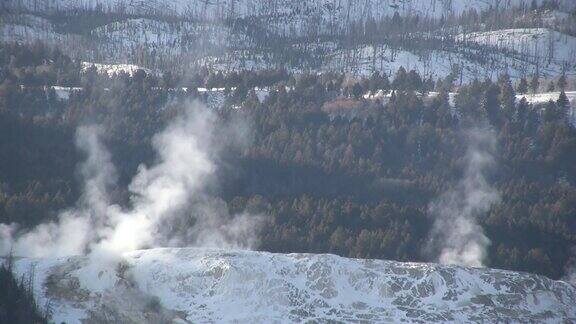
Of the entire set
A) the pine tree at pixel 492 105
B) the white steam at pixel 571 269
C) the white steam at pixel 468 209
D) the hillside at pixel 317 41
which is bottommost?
the white steam at pixel 571 269

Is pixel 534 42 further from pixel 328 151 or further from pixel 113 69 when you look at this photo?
pixel 328 151

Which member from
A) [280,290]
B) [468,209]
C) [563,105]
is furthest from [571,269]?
[563,105]

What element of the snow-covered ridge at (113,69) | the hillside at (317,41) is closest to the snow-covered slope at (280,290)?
the snow-covered ridge at (113,69)

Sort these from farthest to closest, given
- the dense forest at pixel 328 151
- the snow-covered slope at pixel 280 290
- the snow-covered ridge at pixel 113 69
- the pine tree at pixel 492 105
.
Answer: the snow-covered ridge at pixel 113 69 → the pine tree at pixel 492 105 → the dense forest at pixel 328 151 → the snow-covered slope at pixel 280 290

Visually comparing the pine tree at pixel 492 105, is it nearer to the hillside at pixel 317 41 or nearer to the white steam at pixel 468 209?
the white steam at pixel 468 209

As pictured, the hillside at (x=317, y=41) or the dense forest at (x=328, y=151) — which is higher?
the hillside at (x=317, y=41)

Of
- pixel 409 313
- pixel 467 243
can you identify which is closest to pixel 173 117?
pixel 467 243

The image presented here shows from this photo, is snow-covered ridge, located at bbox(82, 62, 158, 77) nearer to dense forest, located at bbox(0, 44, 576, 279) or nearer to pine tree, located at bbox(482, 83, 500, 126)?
dense forest, located at bbox(0, 44, 576, 279)

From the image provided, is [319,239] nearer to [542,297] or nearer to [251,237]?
[251,237]
